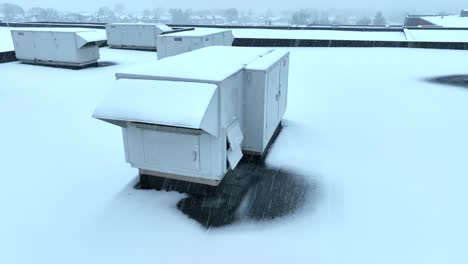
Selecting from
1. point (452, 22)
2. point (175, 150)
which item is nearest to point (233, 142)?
point (175, 150)

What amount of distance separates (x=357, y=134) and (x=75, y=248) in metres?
4.17

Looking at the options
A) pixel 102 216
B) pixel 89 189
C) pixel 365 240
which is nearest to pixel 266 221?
pixel 365 240

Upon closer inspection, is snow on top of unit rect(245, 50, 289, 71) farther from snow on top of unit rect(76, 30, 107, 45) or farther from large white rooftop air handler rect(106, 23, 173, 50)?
large white rooftop air handler rect(106, 23, 173, 50)

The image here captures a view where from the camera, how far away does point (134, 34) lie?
14805mm

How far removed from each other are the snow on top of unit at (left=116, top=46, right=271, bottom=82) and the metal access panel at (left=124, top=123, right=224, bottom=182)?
50 centimetres

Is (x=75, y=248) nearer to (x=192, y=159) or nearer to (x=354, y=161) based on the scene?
(x=192, y=159)

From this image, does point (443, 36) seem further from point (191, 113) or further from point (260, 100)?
point (191, 113)

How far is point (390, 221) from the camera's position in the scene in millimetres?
3354

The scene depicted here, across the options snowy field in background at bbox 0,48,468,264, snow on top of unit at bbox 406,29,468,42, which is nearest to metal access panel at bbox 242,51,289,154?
snowy field in background at bbox 0,48,468,264

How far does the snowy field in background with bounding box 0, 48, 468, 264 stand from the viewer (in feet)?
9.86

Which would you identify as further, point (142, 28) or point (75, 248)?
point (142, 28)

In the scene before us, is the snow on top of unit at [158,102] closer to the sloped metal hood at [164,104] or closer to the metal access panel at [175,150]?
the sloped metal hood at [164,104]

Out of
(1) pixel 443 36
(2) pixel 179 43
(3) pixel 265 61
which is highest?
(3) pixel 265 61

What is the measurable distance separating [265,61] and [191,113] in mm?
1818
